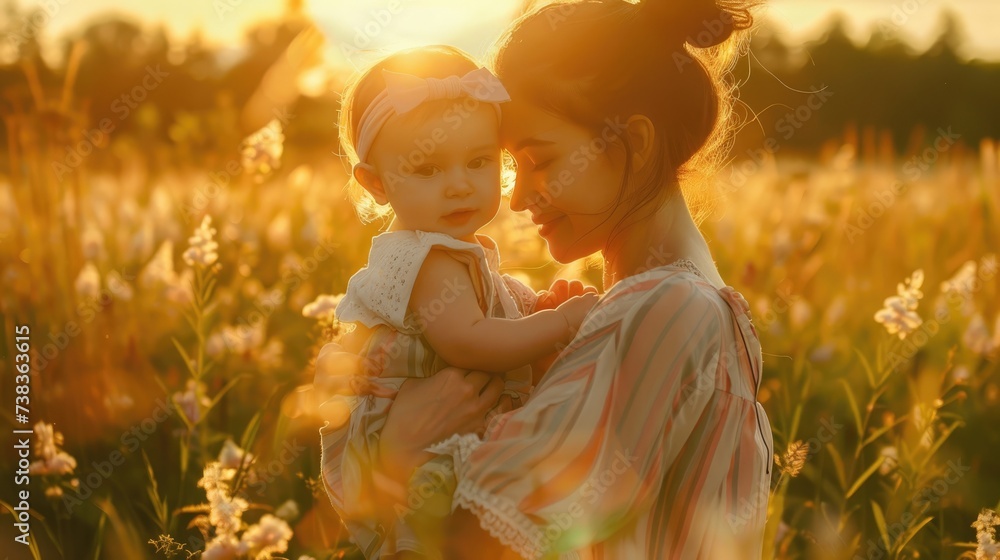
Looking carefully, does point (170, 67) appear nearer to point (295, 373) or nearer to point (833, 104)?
point (833, 104)

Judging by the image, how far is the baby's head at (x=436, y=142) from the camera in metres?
2.52

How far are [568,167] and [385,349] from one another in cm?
69

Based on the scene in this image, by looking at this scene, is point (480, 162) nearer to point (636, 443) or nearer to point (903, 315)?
point (636, 443)

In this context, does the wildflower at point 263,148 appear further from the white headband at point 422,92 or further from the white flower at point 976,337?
the white flower at point 976,337

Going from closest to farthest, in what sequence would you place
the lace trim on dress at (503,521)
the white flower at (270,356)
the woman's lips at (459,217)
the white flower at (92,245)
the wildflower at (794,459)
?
the lace trim on dress at (503,521) → the woman's lips at (459,217) → the wildflower at (794,459) → the white flower at (270,356) → the white flower at (92,245)

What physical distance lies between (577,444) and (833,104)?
1913cm

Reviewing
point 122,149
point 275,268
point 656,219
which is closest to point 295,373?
point 275,268

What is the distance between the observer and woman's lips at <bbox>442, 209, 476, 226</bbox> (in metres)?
2.60

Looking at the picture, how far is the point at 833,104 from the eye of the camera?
19.6 meters

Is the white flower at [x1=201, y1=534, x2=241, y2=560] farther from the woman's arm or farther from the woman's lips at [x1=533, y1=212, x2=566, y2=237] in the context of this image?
the woman's lips at [x1=533, y1=212, x2=566, y2=237]

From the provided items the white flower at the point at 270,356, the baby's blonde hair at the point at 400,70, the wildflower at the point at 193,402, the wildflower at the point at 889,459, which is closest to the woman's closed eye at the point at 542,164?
the baby's blonde hair at the point at 400,70

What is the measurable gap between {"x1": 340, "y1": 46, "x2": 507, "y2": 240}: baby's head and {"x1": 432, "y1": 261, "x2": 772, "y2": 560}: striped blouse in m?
0.49

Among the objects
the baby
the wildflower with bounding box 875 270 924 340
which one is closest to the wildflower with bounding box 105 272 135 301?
the baby

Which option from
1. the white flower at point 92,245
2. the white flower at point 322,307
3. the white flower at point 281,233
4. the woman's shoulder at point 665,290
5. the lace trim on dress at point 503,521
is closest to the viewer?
the lace trim on dress at point 503,521
